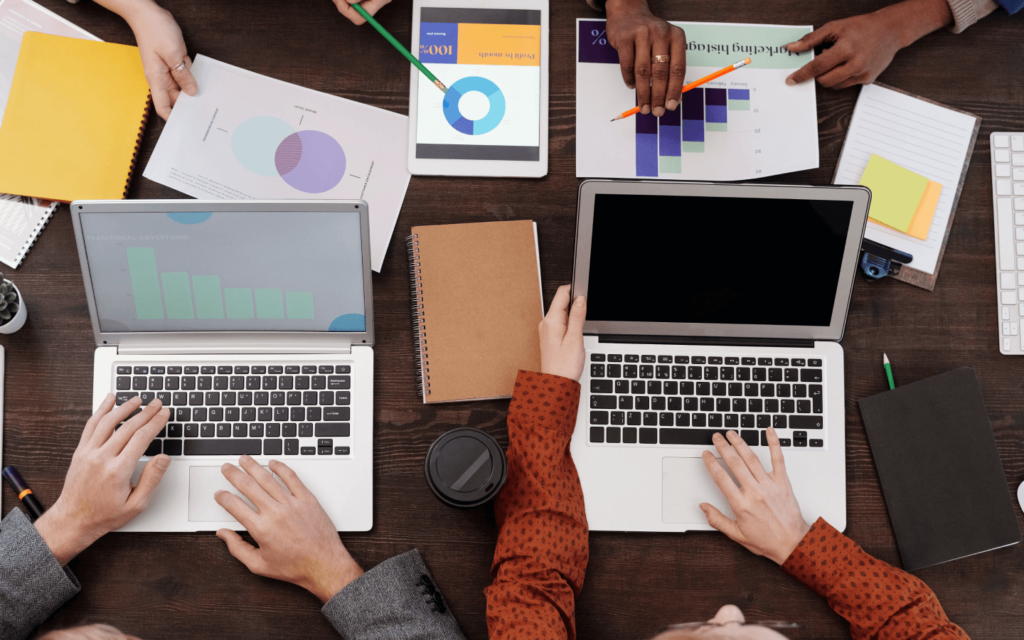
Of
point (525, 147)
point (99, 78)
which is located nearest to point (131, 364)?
point (99, 78)

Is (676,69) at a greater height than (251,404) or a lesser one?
greater

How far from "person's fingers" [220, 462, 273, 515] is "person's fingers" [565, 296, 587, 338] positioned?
495 millimetres

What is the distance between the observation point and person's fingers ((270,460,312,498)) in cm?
94

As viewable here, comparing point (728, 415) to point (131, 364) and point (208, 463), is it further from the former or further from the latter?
point (131, 364)

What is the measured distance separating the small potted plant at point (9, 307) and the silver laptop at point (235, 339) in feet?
0.43

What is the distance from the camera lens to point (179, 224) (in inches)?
35.7

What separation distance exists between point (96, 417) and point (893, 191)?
129 centimetres

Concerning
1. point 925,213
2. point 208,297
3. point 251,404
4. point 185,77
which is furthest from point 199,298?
point 925,213

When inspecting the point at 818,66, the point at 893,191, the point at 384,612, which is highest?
the point at 818,66

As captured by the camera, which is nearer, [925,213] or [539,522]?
[539,522]

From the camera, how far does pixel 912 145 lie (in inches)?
42.4

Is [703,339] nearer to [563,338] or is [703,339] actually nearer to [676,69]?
[563,338]

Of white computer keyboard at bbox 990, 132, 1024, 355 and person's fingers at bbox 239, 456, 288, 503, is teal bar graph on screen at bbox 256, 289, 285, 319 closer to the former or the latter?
person's fingers at bbox 239, 456, 288, 503

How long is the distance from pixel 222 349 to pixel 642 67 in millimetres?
788
